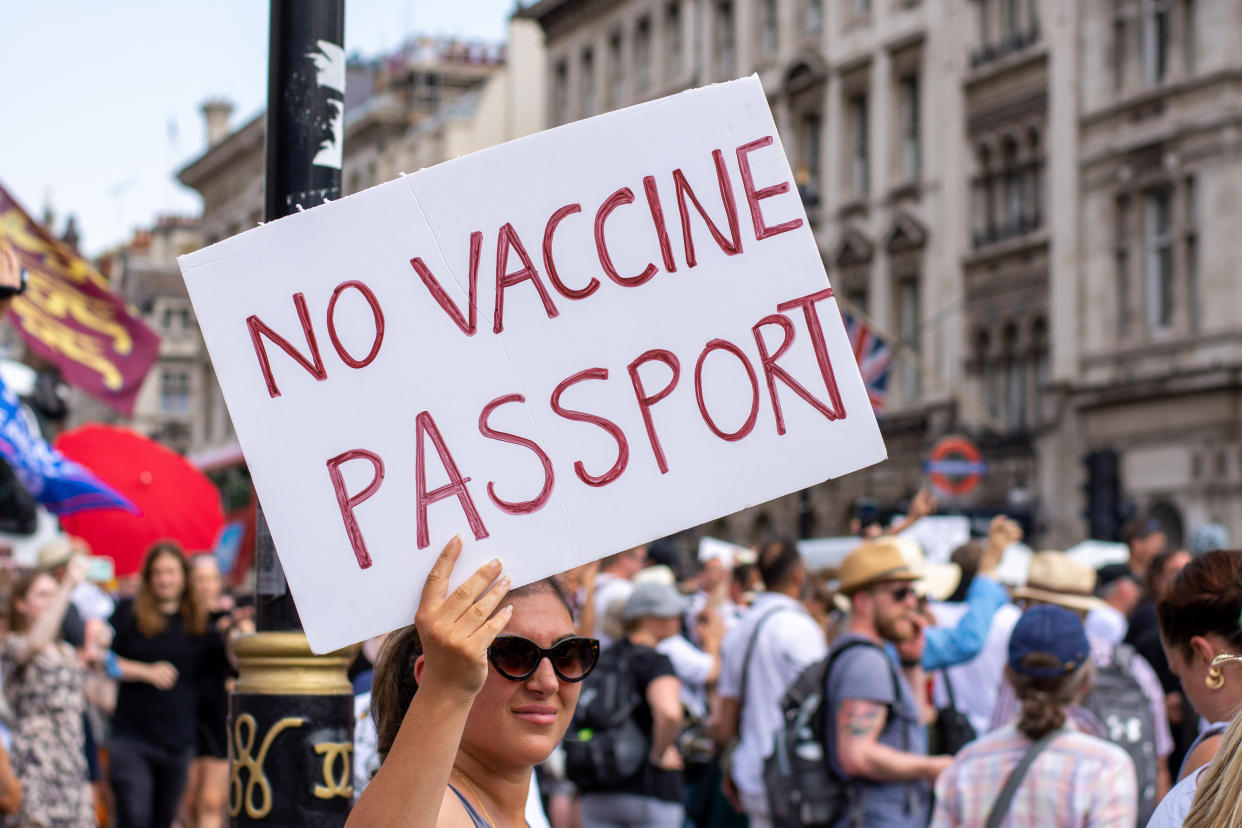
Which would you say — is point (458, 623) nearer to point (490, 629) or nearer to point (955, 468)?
point (490, 629)

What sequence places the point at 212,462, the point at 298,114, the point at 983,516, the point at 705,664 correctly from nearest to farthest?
the point at 298,114, the point at 705,664, the point at 983,516, the point at 212,462

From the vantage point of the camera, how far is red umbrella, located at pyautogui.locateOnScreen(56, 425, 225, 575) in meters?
13.5

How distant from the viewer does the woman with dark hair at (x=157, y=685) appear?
970cm

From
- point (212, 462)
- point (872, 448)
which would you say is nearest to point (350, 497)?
point (872, 448)

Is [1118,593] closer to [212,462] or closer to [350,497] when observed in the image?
[350,497]

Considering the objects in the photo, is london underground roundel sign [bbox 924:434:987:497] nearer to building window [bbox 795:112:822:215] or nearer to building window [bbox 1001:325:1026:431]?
building window [bbox 1001:325:1026:431]

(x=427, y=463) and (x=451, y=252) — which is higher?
(x=451, y=252)

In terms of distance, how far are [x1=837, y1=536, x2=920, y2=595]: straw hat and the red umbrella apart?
788cm

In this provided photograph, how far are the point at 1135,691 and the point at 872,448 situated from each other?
168 inches

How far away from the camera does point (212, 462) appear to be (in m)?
36.8

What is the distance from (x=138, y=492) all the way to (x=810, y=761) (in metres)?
8.27

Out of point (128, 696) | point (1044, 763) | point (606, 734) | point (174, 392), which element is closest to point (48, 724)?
point (128, 696)

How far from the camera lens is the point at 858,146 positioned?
36.3 m

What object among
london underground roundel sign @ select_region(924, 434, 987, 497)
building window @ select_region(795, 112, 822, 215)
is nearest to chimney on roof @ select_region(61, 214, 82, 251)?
building window @ select_region(795, 112, 822, 215)
